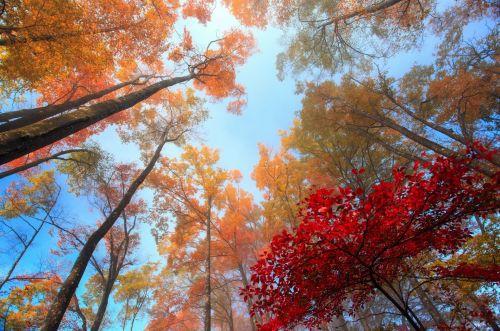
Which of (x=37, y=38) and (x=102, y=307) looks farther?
(x=102, y=307)

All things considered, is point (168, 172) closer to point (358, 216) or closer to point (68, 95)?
point (68, 95)

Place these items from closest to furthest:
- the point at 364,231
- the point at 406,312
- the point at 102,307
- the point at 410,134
A: the point at 364,231 → the point at 406,312 → the point at 410,134 → the point at 102,307

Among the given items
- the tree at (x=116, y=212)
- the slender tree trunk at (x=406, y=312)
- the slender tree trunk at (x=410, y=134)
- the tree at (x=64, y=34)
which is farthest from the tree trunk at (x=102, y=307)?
the slender tree trunk at (x=410, y=134)

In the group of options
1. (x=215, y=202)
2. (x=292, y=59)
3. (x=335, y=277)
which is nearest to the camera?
(x=335, y=277)

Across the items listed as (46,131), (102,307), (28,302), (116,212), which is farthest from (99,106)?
(28,302)

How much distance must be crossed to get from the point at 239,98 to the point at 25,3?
7470mm

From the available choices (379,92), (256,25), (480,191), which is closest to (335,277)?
(480,191)

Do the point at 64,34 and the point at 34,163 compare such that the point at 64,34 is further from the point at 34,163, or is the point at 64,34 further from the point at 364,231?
the point at 364,231

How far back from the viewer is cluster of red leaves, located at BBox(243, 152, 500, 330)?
106 inches

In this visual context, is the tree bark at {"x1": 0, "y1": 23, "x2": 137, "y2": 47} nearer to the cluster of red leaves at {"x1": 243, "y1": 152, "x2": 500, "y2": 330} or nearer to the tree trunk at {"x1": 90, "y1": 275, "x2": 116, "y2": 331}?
the cluster of red leaves at {"x1": 243, "y1": 152, "x2": 500, "y2": 330}

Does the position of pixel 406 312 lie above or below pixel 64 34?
below

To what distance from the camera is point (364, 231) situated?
9.00 ft

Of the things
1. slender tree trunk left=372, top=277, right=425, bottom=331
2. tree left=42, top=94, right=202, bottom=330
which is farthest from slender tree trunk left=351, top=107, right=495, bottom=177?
tree left=42, top=94, right=202, bottom=330

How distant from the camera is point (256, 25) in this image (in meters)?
9.17
